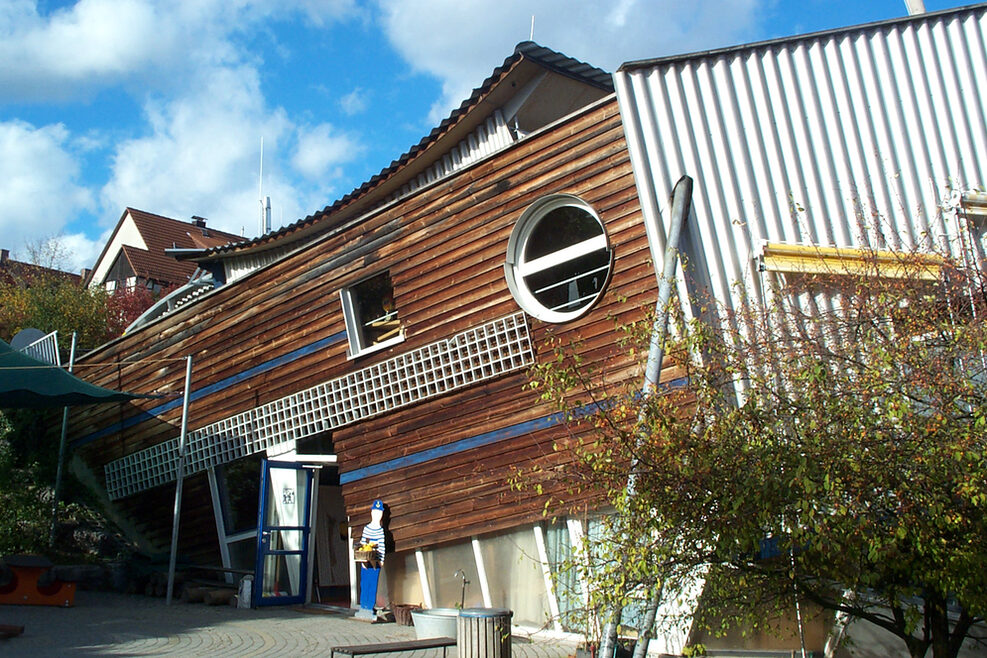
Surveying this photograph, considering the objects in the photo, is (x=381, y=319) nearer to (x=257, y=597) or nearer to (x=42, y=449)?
(x=257, y=597)

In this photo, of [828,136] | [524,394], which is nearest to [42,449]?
[524,394]

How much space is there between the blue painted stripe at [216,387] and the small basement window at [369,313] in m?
0.20

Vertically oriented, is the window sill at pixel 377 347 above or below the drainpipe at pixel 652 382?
above

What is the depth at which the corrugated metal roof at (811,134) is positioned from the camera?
873cm

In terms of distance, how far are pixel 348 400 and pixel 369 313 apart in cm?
114

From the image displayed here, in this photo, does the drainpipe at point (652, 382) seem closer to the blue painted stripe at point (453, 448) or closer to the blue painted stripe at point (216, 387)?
the blue painted stripe at point (453, 448)

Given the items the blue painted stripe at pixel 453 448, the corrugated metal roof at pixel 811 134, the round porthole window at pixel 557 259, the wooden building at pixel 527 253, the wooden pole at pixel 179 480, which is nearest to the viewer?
the corrugated metal roof at pixel 811 134

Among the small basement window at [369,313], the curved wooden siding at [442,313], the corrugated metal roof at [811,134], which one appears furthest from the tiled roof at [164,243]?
the corrugated metal roof at [811,134]

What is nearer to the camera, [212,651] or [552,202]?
[212,651]

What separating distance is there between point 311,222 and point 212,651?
815 cm

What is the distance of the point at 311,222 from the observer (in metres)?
15.0

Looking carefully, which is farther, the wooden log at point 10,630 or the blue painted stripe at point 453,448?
the blue painted stripe at point 453,448

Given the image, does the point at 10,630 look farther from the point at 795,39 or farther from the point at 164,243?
the point at 164,243

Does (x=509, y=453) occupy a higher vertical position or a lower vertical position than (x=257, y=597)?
higher
